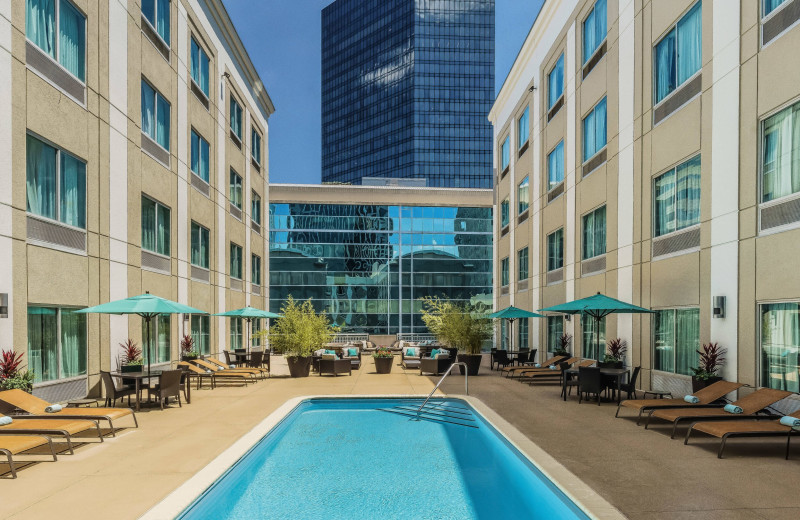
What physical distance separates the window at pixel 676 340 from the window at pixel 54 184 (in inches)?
496

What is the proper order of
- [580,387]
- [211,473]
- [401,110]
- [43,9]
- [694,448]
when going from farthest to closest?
[401,110] → [580,387] → [43,9] → [694,448] → [211,473]

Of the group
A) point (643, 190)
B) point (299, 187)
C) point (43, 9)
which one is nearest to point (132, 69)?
point (43, 9)

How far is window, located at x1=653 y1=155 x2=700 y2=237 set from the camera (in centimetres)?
1243

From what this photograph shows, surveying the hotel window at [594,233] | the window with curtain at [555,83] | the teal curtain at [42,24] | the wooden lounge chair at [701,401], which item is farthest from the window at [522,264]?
the teal curtain at [42,24]

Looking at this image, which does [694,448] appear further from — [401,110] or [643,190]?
[401,110]

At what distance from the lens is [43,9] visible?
1114 centimetres

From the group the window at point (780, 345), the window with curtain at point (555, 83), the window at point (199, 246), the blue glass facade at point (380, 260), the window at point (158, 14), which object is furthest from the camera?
the blue glass facade at point (380, 260)

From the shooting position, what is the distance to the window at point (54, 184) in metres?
10.7

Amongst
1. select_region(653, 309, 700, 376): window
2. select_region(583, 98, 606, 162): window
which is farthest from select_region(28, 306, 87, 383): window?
select_region(583, 98, 606, 162): window

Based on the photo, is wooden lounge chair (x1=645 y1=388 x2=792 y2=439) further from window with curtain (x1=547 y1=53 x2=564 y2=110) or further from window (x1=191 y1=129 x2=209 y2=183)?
window (x1=191 y1=129 x2=209 y2=183)

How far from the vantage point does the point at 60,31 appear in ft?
38.3

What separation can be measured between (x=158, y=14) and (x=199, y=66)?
150 inches

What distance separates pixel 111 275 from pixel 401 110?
4032 inches

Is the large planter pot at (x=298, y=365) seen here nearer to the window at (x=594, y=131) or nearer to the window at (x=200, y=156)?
the window at (x=200, y=156)
